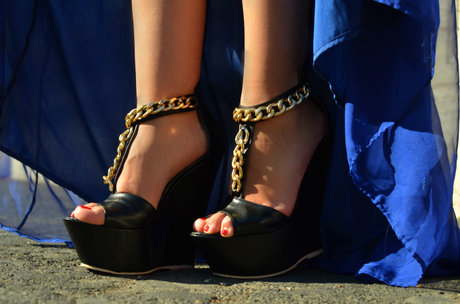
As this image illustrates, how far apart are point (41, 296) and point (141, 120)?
17.8 inches

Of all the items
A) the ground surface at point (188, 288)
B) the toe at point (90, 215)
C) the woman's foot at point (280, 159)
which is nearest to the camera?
the ground surface at point (188, 288)

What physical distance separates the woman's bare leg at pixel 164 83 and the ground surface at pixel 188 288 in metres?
0.20

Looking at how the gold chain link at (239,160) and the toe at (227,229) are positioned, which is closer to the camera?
the toe at (227,229)

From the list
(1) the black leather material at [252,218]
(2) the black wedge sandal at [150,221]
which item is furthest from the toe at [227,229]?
(2) the black wedge sandal at [150,221]

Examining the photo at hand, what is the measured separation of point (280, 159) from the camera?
914 millimetres

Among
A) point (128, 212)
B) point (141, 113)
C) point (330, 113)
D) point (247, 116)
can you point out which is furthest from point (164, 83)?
point (330, 113)

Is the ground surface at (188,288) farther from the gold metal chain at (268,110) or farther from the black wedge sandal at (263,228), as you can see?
the gold metal chain at (268,110)

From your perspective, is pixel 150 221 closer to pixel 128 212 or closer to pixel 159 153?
pixel 128 212

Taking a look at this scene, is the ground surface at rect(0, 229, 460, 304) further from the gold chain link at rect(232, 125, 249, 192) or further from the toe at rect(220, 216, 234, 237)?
the gold chain link at rect(232, 125, 249, 192)

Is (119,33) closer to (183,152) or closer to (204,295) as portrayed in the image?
(183,152)

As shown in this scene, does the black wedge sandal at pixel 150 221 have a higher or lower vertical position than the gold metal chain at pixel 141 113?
lower

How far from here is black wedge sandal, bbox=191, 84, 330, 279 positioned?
2.60 ft

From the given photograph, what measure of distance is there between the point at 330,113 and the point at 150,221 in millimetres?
575

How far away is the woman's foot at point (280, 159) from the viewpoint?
879mm
